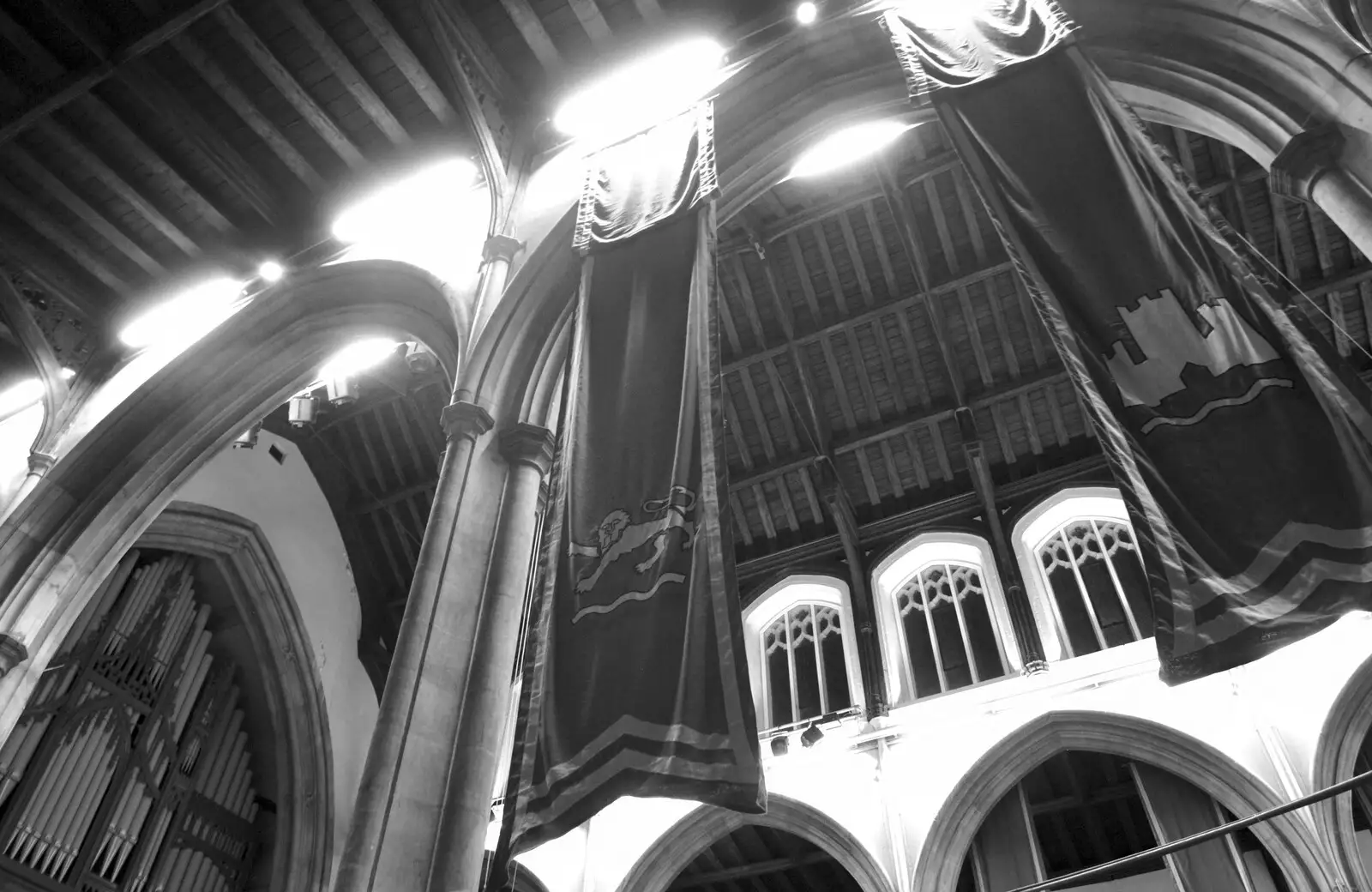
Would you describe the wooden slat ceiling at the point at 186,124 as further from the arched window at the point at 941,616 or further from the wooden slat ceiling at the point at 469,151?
the arched window at the point at 941,616

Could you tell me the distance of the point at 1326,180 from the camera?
17.2 ft

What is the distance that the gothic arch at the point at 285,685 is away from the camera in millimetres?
12023

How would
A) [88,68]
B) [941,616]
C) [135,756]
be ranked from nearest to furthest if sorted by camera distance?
[88,68]
[135,756]
[941,616]

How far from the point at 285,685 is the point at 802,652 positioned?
6.27 metres

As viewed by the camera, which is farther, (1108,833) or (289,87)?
(1108,833)

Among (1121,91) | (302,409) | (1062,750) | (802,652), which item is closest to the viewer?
(1121,91)

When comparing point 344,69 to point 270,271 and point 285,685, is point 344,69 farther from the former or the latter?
point 285,685

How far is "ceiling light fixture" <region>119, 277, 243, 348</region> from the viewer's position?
1009 cm

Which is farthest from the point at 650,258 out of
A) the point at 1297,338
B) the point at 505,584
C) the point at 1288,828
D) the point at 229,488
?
the point at 229,488

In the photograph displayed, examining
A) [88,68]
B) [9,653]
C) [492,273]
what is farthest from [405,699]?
[88,68]

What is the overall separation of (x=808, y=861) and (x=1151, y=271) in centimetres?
963

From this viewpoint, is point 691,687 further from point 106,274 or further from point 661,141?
point 106,274

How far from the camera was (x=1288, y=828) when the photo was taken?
29.0ft

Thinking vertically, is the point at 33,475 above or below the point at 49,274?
below
